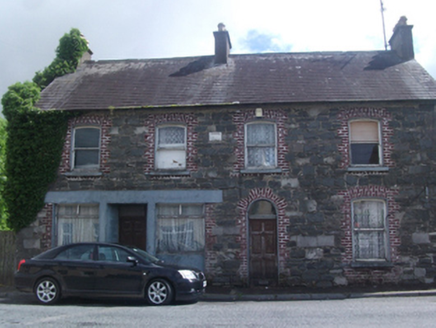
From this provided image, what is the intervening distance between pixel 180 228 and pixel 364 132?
6920 millimetres

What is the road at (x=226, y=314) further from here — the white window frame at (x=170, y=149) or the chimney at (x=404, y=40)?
the chimney at (x=404, y=40)

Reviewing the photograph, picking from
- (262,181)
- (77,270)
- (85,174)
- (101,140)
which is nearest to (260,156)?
(262,181)

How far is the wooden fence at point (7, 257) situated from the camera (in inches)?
595

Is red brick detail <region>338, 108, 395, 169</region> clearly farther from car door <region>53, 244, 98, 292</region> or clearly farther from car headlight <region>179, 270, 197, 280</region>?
car door <region>53, 244, 98, 292</region>

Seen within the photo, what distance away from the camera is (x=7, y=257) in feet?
50.2

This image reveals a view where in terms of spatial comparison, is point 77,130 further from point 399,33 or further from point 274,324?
point 399,33

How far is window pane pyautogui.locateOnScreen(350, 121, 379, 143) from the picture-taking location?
15008 mm

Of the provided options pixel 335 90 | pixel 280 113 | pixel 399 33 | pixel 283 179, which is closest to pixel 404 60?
pixel 399 33

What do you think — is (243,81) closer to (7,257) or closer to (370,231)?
(370,231)

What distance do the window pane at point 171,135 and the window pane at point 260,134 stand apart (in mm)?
2278

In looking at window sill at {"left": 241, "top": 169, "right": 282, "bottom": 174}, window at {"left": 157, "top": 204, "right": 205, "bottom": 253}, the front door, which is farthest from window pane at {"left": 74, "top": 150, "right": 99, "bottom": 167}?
window sill at {"left": 241, "top": 169, "right": 282, "bottom": 174}

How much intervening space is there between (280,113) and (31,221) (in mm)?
9070

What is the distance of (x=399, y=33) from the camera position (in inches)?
703

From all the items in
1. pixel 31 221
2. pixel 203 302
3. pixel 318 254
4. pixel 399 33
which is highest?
pixel 399 33
